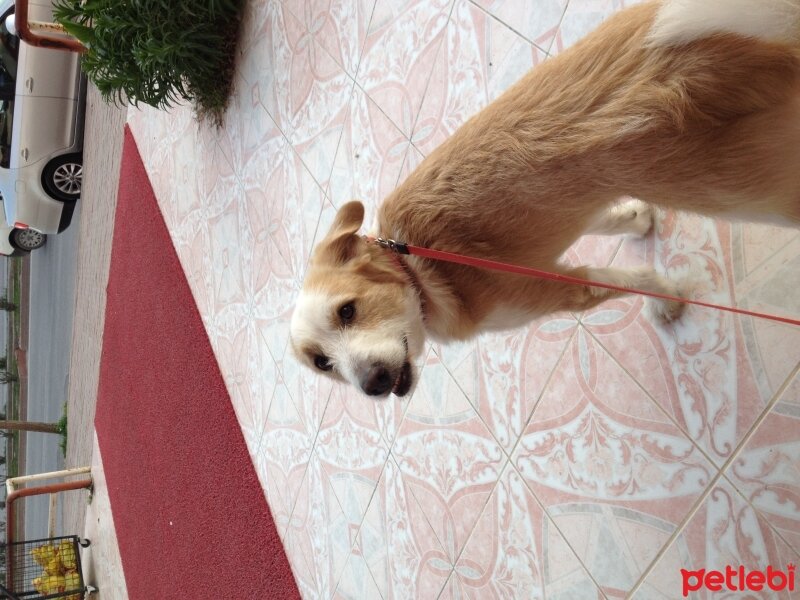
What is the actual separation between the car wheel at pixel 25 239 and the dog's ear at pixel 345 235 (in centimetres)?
687

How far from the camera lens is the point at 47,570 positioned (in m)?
4.80

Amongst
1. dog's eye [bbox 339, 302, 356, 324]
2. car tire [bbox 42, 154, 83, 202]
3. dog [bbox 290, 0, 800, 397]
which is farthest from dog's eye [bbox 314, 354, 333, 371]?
car tire [bbox 42, 154, 83, 202]

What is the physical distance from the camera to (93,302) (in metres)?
5.60

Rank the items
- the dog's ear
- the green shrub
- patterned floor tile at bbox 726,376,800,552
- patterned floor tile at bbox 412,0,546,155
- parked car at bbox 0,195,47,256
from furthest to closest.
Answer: parked car at bbox 0,195,47,256
the green shrub
patterned floor tile at bbox 412,0,546,155
the dog's ear
patterned floor tile at bbox 726,376,800,552

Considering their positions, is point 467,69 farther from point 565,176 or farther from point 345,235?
point 565,176

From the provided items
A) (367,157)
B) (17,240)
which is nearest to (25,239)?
(17,240)

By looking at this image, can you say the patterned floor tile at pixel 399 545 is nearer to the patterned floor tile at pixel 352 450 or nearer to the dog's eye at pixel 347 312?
the patterned floor tile at pixel 352 450

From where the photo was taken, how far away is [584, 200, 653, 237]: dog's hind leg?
162cm

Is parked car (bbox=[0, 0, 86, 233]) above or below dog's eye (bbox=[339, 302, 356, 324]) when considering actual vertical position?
above

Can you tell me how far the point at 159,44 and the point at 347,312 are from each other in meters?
2.72

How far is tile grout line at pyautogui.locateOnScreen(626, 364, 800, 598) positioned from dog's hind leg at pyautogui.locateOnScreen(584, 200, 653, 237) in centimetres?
53

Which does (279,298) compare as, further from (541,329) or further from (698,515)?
(698,515)

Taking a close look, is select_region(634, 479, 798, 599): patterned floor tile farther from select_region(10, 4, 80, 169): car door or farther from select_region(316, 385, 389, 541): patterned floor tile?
select_region(10, 4, 80, 169): car door

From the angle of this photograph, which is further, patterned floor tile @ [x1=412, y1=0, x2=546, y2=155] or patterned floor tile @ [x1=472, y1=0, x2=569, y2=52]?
patterned floor tile @ [x1=412, y1=0, x2=546, y2=155]
